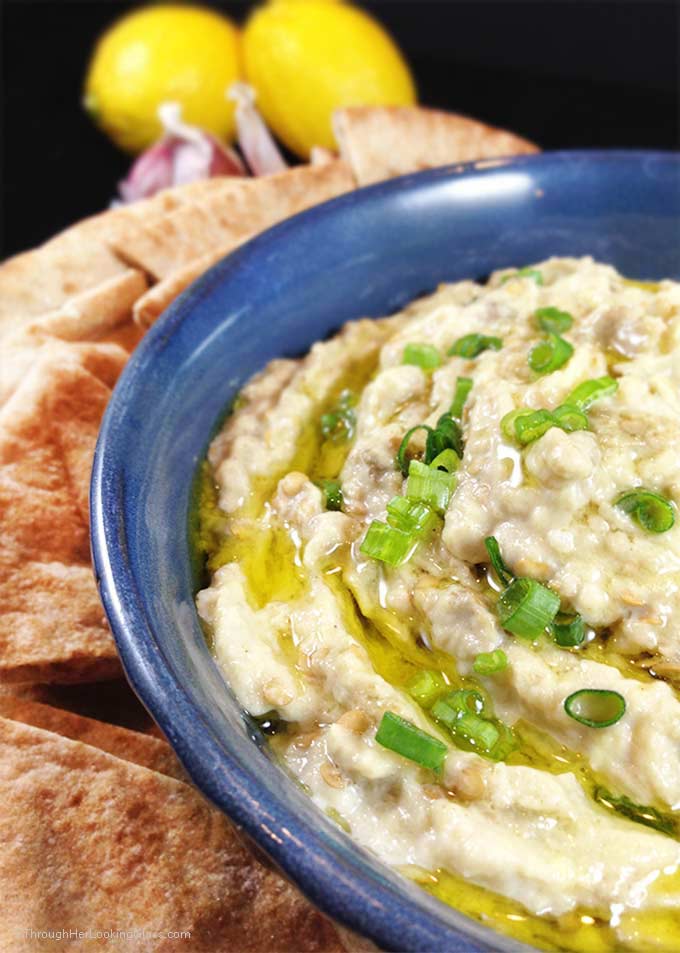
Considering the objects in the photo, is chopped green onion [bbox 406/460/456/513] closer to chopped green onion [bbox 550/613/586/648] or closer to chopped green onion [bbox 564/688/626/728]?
chopped green onion [bbox 550/613/586/648]

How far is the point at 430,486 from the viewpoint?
315 centimetres

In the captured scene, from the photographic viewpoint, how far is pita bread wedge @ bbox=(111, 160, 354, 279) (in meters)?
4.62

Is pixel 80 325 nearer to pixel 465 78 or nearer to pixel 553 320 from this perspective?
pixel 553 320

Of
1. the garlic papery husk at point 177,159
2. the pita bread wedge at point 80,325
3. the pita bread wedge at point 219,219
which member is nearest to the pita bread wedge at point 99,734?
the pita bread wedge at point 80,325

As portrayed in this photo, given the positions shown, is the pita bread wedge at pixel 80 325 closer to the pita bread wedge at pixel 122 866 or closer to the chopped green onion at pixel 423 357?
the chopped green onion at pixel 423 357

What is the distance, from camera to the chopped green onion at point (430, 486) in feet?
10.3

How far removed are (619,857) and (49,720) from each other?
1749 millimetres

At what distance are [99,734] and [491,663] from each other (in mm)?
1270

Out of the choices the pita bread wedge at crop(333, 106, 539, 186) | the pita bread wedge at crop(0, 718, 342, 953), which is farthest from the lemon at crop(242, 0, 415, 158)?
the pita bread wedge at crop(0, 718, 342, 953)

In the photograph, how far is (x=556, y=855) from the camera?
101 inches

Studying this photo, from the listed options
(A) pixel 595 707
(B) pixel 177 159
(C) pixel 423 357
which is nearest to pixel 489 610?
(A) pixel 595 707

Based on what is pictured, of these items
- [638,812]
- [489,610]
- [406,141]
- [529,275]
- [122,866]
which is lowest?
[122,866]

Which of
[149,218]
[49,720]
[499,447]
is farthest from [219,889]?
[149,218]

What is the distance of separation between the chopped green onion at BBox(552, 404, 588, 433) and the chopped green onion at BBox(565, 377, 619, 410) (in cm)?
8
